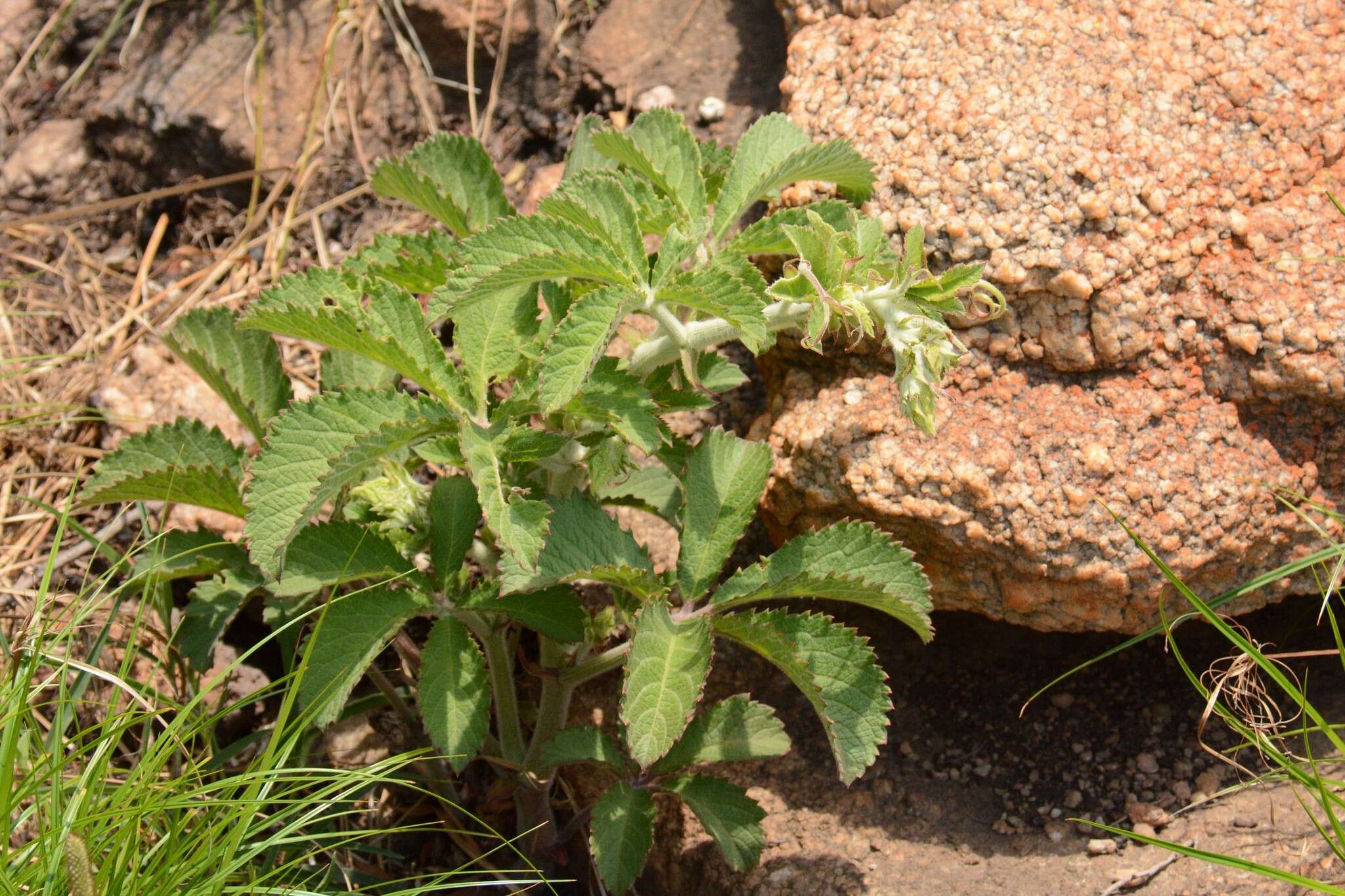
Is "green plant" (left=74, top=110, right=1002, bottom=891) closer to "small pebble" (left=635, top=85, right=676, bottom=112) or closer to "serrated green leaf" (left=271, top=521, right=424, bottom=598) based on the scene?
"serrated green leaf" (left=271, top=521, right=424, bottom=598)

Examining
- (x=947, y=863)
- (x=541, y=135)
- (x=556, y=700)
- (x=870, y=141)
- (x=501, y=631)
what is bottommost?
(x=947, y=863)

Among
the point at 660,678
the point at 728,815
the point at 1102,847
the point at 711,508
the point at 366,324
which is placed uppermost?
the point at 366,324

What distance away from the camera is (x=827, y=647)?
1.74 m

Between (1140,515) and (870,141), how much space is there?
2.72 feet

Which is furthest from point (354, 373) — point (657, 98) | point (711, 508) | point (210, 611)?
point (657, 98)

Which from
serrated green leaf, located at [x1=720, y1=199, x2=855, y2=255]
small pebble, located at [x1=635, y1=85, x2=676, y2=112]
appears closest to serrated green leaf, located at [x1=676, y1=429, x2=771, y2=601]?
serrated green leaf, located at [x1=720, y1=199, x2=855, y2=255]

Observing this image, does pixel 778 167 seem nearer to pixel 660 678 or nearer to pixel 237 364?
pixel 660 678

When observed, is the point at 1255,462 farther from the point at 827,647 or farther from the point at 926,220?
the point at 827,647

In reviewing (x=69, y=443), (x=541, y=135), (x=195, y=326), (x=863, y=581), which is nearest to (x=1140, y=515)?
(x=863, y=581)

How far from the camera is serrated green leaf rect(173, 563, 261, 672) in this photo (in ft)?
6.39

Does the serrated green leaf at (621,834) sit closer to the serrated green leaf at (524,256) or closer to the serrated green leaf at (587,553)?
the serrated green leaf at (587,553)

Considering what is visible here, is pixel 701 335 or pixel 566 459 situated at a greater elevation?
pixel 701 335

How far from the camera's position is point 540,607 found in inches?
71.9

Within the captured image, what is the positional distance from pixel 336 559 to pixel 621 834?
656mm
